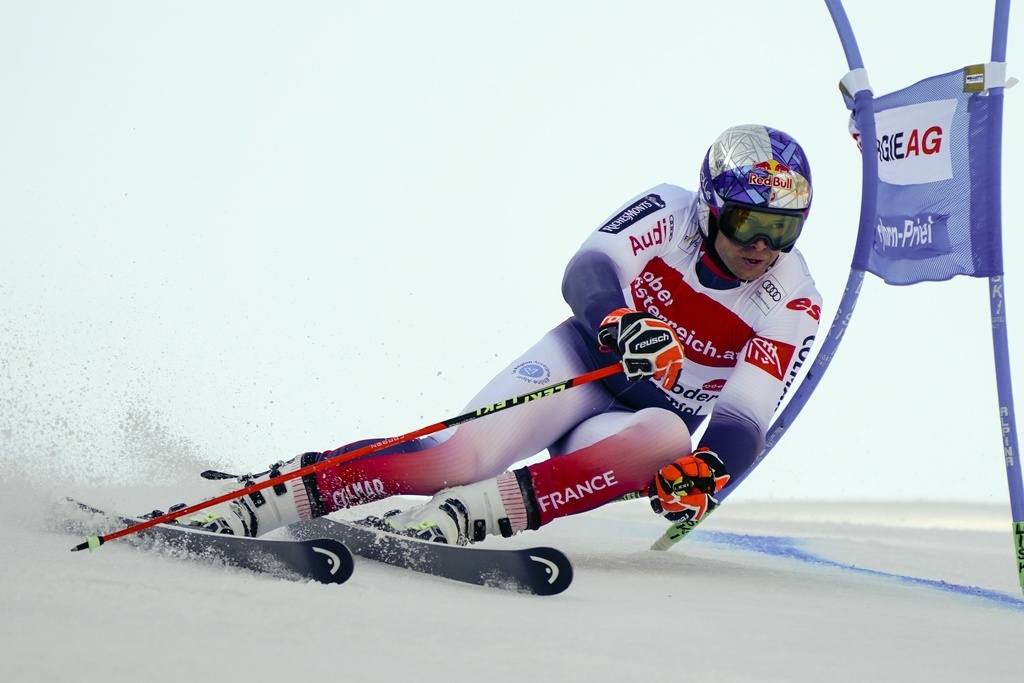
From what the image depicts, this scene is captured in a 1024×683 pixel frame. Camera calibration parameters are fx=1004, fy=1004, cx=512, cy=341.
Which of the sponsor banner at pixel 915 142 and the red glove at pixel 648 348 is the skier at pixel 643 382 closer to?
the red glove at pixel 648 348

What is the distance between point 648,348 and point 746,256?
0.61m

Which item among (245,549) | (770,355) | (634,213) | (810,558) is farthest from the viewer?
(810,558)

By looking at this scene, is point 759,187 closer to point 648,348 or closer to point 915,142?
point 648,348

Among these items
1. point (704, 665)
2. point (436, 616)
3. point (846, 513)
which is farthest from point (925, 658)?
point (846, 513)

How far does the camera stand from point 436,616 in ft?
6.34

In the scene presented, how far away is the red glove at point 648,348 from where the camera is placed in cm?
266

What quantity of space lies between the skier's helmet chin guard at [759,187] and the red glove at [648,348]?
520 millimetres

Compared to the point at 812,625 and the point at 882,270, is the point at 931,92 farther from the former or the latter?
the point at 812,625

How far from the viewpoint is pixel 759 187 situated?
296 centimetres

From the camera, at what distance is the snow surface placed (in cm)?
153

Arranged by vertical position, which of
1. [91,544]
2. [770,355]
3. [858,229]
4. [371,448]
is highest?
[858,229]

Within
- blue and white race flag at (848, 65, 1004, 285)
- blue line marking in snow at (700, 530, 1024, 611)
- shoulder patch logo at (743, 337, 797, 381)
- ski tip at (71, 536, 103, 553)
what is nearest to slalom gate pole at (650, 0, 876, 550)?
blue and white race flag at (848, 65, 1004, 285)

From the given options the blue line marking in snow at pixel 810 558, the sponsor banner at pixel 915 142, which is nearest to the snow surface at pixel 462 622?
the blue line marking in snow at pixel 810 558

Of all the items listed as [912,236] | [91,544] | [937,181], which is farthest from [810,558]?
[91,544]
